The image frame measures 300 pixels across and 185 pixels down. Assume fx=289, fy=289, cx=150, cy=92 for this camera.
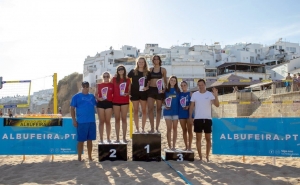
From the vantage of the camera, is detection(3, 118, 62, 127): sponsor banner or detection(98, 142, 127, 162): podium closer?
detection(98, 142, 127, 162): podium

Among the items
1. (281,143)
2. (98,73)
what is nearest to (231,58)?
(98,73)

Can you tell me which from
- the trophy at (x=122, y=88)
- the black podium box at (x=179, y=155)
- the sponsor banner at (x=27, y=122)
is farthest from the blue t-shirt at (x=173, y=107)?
the sponsor banner at (x=27, y=122)

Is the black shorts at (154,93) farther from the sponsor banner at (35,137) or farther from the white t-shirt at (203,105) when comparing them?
the sponsor banner at (35,137)

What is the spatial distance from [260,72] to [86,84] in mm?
40455

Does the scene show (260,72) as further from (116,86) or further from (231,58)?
(116,86)

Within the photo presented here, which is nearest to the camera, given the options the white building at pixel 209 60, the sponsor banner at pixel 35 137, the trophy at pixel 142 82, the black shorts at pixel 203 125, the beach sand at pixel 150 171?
the beach sand at pixel 150 171

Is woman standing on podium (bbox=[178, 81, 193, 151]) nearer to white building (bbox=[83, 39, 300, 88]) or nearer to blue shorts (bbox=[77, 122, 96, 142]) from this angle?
blue shorts (bbox=[77, 122, 96, 142])

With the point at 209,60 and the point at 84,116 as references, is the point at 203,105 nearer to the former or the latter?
the point at 84,116

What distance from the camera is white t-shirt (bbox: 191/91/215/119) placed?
531 cm

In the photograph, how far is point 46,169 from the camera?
4.88m

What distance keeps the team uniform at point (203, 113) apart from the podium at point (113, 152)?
4.59 feet

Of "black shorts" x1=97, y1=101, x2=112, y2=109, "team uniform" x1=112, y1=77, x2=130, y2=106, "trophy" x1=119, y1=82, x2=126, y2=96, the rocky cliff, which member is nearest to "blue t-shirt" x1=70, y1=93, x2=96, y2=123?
"black shorts" x1=97, y1=101, x2=112, y2=109

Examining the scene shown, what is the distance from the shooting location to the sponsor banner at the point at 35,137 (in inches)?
227

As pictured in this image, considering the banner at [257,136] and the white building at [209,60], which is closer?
the banner at [257,136]
